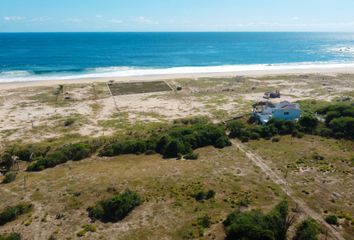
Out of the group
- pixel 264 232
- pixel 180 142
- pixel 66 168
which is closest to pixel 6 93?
pixel 66 168

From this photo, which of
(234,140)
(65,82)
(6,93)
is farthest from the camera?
(65,82)

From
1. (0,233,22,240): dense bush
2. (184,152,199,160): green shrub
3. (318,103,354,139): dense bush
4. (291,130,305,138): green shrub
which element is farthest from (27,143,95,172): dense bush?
(318,103,354,139): dense bush

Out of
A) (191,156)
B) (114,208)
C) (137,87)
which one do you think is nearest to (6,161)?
(114,208)

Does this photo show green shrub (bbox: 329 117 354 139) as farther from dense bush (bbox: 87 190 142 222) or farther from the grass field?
the grass field

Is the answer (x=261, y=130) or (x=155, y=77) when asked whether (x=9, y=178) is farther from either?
(x=155, y=77)

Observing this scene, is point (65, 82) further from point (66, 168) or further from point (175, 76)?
point (66, 168)
